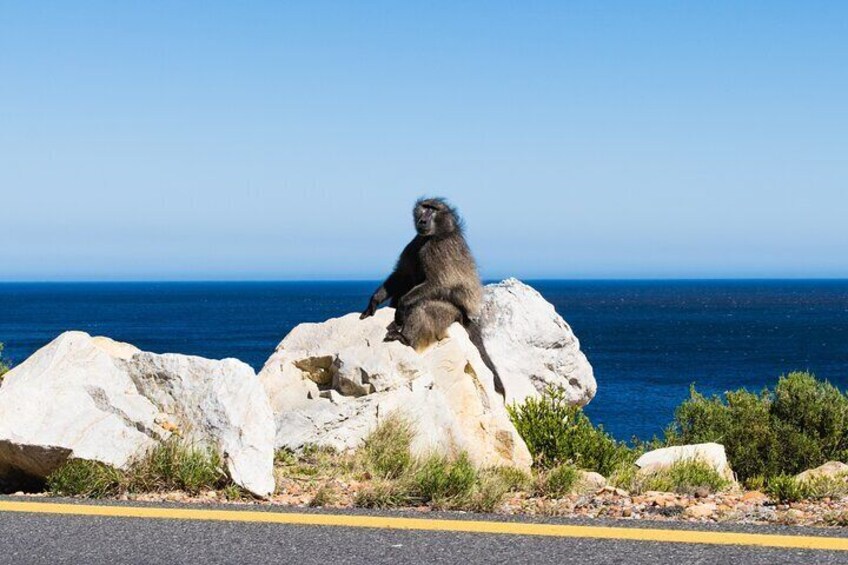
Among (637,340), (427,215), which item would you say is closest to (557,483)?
(427,215)

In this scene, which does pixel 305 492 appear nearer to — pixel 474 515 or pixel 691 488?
pixel 474 515

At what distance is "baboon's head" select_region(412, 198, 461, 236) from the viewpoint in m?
11.6

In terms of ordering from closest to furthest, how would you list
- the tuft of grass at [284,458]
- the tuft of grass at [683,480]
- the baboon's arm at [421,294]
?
the tuft of grass at [683,480] < the tuft of grass at [284,458] < the baboon's arm at [421,294]

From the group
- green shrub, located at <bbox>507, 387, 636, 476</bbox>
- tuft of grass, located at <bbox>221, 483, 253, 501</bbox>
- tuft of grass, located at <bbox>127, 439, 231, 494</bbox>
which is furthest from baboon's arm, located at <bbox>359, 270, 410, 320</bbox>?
tuft of grass, located at <bbox>221, 483, 253, 501</bbox>

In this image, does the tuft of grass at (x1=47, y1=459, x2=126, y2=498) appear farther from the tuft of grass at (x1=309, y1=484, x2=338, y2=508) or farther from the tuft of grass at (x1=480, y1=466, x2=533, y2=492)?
the tuft of grass at (x1=480, y1=466, x2=533, y2=492)

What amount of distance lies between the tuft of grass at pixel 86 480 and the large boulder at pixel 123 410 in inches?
2.2

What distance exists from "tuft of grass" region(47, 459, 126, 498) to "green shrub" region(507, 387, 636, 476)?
445 centimetres

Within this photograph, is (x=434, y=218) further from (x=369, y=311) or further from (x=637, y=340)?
(x=637, y=340)

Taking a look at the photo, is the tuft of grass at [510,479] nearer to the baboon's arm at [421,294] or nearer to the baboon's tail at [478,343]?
the baboon's arm at [421,294]

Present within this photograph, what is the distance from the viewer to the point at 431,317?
36.2 ft

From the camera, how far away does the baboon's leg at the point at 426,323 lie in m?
10.8

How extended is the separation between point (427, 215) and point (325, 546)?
6834 mm

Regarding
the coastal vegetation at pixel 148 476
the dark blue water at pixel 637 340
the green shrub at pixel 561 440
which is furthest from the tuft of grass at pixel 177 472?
the dark blue water at pixel 637 340

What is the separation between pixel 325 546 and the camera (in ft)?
16.9
